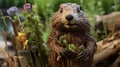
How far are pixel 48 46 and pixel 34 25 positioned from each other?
154 mm

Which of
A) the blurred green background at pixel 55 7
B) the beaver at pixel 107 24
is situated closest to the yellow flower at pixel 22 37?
the blurred green background at pixel 55 7

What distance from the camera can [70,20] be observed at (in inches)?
60.7

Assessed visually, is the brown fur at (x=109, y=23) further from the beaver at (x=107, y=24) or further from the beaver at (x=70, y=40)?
the beaver at (x=70, y=40)

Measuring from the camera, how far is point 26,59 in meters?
1.63

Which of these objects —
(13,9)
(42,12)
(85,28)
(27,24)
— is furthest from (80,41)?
(42,12)

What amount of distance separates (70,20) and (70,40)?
0.13 meters

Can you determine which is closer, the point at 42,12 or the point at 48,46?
the point at 48,46

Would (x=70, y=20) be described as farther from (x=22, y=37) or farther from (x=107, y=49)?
(x=107, y=49)

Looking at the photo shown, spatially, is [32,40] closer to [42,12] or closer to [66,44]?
[66,44]

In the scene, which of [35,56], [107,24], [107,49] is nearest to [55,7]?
[107,24]

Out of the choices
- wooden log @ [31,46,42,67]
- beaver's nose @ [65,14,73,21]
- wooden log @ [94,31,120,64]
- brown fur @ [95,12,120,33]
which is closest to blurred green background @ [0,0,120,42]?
brown fur @ [95,12,120,33]

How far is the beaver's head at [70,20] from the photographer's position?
5.10ft

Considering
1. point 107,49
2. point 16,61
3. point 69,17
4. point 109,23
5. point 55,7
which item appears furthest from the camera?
point 55,7

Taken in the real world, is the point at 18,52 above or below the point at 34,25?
below
